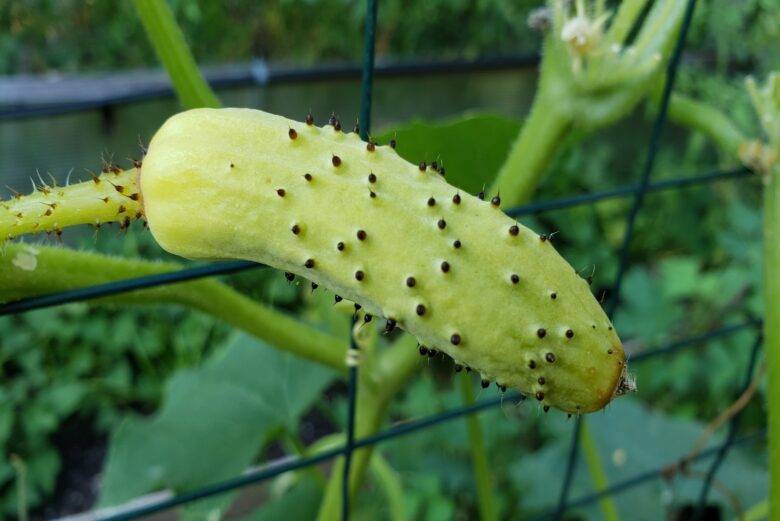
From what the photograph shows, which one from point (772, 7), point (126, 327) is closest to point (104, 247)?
point (126, 327)

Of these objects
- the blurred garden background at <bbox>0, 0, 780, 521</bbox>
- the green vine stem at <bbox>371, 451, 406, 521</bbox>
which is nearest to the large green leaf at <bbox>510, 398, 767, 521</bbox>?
the blurred garden background at <bbox>0, 0, 780, 521</bbox>

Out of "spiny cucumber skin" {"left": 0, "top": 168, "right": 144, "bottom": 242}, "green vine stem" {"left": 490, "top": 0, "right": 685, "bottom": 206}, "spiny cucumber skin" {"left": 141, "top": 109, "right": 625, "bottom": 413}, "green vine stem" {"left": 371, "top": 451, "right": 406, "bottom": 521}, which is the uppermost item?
"green vine stem" {"left": 490, "top": 0, "right": 685, "bottom": 206}

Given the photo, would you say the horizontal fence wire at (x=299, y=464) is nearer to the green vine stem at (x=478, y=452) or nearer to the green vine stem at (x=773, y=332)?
the green vine stem at (x=478, y=452)

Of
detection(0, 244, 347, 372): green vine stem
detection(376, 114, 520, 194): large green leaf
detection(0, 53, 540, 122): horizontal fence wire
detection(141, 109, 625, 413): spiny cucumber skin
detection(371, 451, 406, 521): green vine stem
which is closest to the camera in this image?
detection(141, 109, 625, 413): spiny cucumber skin

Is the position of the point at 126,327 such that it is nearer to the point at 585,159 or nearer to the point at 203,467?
the point at 203,467

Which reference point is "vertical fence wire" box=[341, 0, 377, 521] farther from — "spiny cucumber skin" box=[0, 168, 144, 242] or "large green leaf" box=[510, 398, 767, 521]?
"large green leaf" box=[510, 398, 767, 521]

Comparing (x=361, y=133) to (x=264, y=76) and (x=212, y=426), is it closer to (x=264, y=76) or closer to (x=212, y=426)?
(x=212, y=426)
